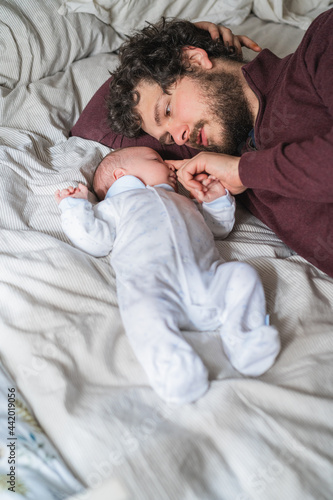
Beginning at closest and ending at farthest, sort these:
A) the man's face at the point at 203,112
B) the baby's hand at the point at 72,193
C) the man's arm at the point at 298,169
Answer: the man's arm at the point at 298,169
the baby's hand at the point at 72,193
the man's face at the point at 203,112

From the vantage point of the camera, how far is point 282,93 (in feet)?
4.73

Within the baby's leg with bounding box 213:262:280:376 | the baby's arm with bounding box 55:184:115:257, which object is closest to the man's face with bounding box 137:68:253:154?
the baby's arm with bounding box 55:184:115:257

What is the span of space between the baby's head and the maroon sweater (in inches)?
12.0

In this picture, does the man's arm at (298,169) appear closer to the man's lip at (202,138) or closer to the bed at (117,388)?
the bed at (117,388)

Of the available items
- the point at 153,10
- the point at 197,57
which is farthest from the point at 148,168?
the point at 153,10

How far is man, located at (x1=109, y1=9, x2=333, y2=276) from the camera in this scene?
125 cm

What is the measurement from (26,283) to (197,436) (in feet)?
2.07

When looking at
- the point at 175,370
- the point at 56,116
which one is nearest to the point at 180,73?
the point at 56,116

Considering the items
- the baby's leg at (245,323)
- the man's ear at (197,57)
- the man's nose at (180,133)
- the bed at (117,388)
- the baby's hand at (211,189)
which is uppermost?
the man's ear at (197,57)

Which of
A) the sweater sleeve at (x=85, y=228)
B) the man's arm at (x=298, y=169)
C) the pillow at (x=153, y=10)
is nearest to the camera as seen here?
the man's arm at (x=298, y=169)

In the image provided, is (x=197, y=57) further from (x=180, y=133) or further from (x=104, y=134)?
(x=104, y=134)

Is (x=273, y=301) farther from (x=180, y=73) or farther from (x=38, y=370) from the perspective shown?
(x=180, y=73)

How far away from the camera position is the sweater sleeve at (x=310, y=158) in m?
1.18

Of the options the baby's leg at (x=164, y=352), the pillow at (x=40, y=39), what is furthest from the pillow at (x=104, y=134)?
the baby's leg at (x=164, y=352)
